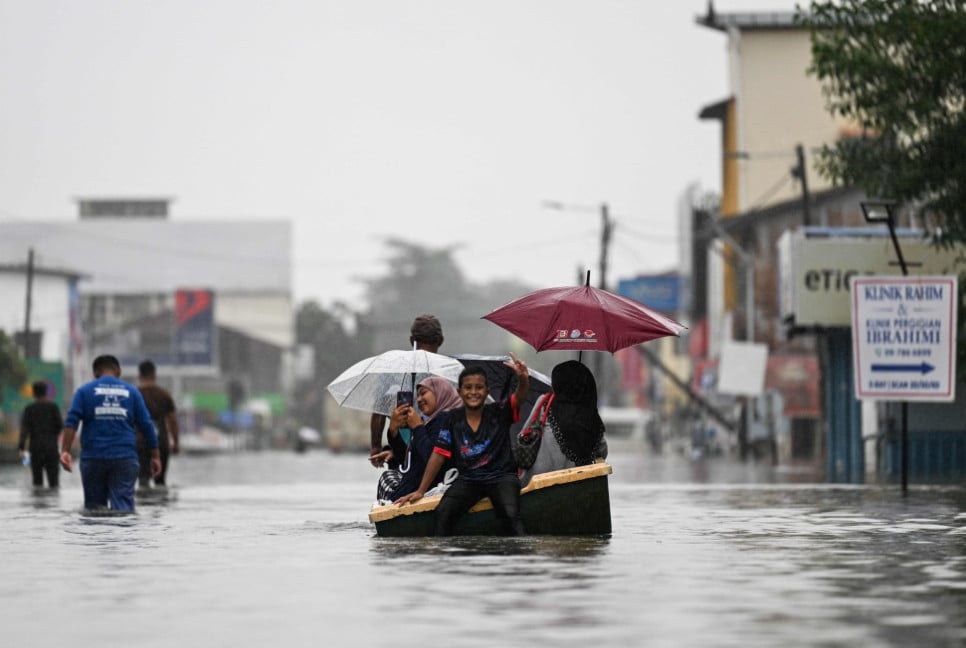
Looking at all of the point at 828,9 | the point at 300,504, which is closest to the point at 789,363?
the point at 828,9

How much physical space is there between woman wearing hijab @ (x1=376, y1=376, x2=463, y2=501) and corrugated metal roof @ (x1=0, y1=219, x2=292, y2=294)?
13101 cm

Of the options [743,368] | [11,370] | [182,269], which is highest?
[182,269]

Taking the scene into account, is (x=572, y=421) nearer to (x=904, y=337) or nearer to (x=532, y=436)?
(x=532, y=436)

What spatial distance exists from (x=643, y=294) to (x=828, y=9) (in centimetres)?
5694

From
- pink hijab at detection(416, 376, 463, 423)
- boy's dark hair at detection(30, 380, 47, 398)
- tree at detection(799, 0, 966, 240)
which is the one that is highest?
tree at detection(799, 0, 966, 240)

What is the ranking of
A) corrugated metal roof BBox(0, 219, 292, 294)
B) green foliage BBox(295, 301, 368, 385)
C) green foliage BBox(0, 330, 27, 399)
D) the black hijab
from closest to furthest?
the black hijab
green foliage BBox(0, 330, 27, 399)
corrugated metal roof BBox(0, 219, 292, 294)
green foliage BBox(295, 301, 368, 385)

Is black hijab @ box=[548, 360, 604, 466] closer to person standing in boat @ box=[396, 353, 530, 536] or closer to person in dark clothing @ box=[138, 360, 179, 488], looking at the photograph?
person standing in boat @ box=[396, 353, 530, 536]

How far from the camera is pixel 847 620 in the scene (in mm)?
9672

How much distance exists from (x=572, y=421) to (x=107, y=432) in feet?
19.7

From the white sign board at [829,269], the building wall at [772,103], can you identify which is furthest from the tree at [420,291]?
the white sign board at [829,269]

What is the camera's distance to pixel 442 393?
1603 cm

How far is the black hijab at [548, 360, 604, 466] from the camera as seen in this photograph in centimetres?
1572

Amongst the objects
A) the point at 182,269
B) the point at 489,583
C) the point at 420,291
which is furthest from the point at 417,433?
the point at 420,291

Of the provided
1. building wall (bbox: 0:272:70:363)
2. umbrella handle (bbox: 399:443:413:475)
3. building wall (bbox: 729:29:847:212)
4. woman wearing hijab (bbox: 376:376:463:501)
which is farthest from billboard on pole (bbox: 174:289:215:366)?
umbrella handle (bbox: 399:443:413:475)
